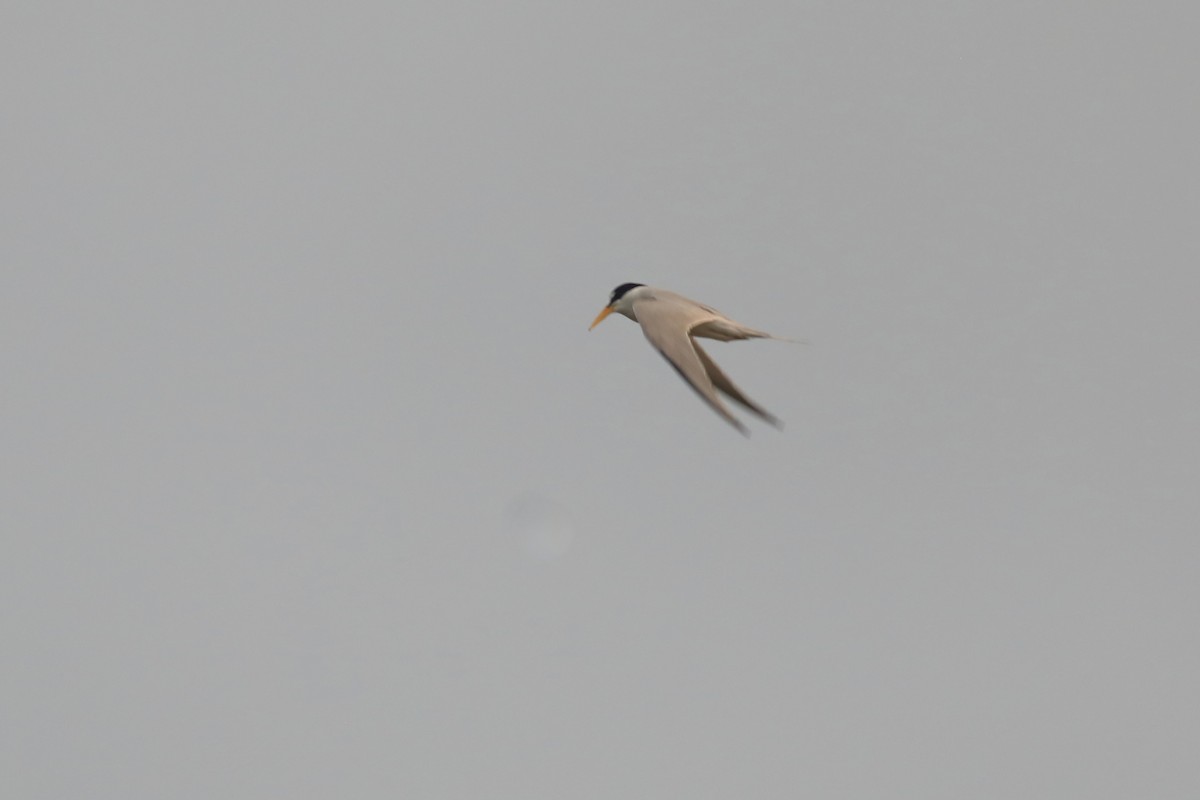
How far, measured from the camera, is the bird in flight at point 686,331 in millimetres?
18078

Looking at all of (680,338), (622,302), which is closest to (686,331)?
(680,338)

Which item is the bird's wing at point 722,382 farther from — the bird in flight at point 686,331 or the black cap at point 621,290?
the black cap at point 621,290

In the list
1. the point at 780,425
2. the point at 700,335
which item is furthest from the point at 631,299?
the point at 780,425

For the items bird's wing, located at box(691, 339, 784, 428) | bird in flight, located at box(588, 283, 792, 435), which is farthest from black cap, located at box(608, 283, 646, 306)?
→ bird's wing, located at box(691, 339, 784, 428)

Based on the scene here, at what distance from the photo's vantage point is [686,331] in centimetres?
2070

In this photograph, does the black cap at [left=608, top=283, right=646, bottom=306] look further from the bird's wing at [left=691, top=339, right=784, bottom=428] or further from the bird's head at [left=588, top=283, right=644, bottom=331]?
the bird's wing at [left=691, top=339, right=784, bottom=428]

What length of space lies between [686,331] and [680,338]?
45 cm

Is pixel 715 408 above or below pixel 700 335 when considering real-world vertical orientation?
below

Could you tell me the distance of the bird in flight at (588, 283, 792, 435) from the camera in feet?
59.3

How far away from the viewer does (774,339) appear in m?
22.5

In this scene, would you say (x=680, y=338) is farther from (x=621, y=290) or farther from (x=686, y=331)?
(x=621, y=290)

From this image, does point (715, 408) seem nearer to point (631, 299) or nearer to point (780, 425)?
point (780, 425)

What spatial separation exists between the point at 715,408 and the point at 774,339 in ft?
21.6

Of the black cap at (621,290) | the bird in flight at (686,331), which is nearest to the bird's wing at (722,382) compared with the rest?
the bird in flight at (686,331)
